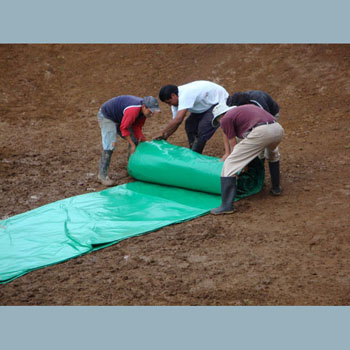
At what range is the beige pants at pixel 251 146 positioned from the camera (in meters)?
5.67

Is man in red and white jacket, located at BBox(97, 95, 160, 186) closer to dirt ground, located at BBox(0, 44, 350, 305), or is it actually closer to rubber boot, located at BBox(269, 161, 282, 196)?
dirt ground, located at BBox(0, 44, 350, 305)

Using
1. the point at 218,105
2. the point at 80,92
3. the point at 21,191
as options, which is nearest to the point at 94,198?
the point at 21,191

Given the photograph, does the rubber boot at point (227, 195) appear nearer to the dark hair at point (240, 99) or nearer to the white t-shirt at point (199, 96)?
the dark hair at point (240, 99)

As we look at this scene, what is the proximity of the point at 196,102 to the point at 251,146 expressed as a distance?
141 centimetres

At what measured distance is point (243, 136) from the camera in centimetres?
580

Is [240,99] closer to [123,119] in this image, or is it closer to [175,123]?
[175,123]

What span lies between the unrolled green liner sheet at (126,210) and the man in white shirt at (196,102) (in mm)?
428

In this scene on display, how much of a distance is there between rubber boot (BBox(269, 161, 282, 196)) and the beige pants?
1.42ft

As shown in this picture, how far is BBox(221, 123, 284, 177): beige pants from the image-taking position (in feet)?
18.6

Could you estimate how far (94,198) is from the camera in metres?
6.59

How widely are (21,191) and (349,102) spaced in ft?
18.9

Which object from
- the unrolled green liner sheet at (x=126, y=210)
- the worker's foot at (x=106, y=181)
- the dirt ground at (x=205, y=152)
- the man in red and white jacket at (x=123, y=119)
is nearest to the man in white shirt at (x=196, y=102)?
the man in red and white jacket at (x=123, y=119)

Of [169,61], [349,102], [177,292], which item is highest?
[169,61]

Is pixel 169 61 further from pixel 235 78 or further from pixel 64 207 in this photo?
pixel 64 207
